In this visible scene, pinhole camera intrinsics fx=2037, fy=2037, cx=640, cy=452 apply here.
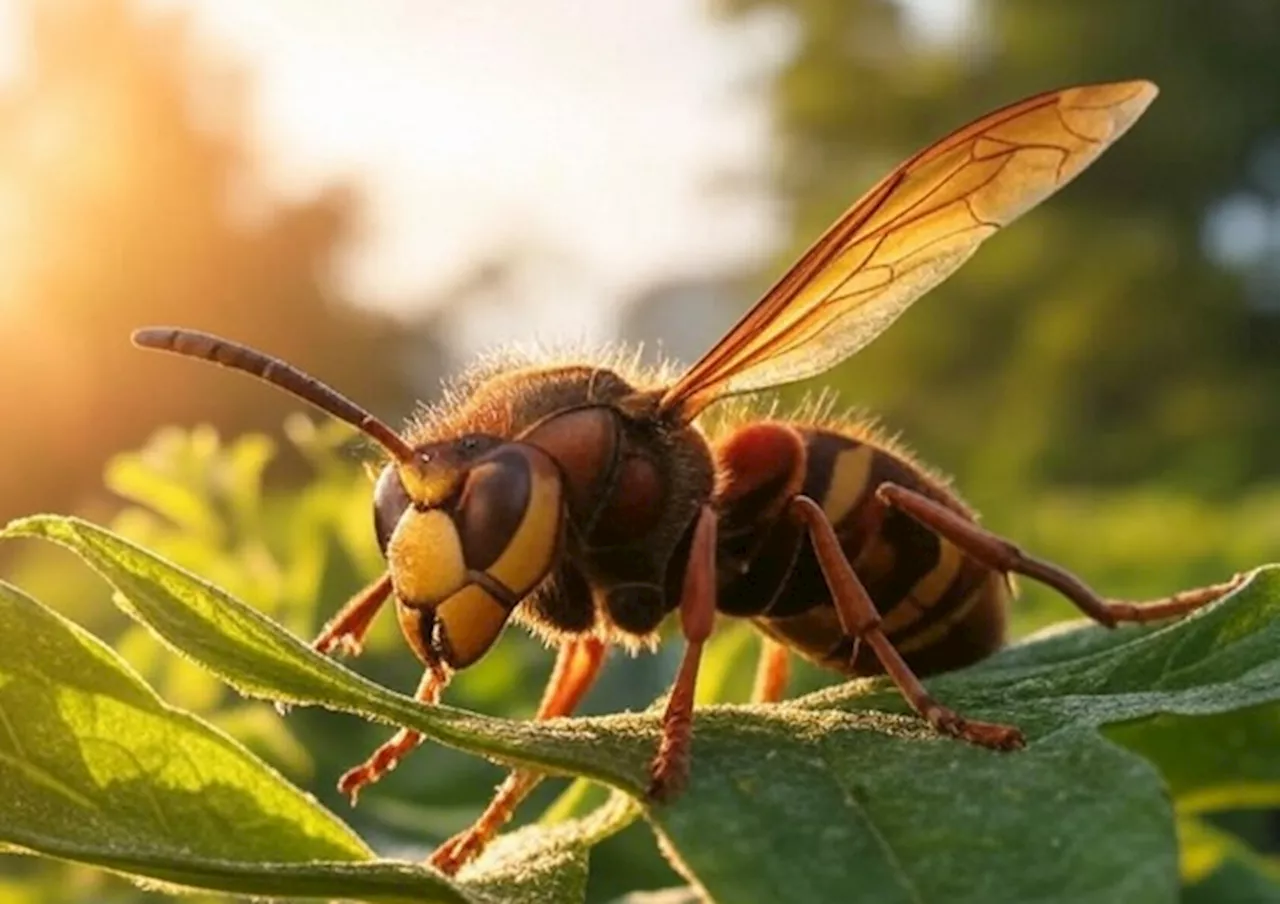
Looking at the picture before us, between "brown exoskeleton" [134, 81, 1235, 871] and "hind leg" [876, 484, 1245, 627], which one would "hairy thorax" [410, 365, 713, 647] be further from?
"hind leg" [876, 484, 1245, 627]

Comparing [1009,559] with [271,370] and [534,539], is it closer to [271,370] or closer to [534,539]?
[534,539]

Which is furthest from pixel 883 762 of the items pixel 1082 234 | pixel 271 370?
pixel 1082 234

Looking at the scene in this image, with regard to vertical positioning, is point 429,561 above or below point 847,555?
below

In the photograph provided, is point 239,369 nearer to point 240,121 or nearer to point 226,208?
point 226,208

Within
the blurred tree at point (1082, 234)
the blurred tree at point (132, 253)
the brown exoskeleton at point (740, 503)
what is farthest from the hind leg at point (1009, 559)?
the blurred tree at point (132, 253)

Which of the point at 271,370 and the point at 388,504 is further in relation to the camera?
the point at 388,504

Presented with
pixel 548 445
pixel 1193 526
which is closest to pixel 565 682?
pixel 548 445

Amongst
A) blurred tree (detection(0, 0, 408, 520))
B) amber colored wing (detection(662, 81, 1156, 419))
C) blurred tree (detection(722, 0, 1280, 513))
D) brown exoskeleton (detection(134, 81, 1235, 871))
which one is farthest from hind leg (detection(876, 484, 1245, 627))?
blurred tree (detection(0, 0, 408, 520))
